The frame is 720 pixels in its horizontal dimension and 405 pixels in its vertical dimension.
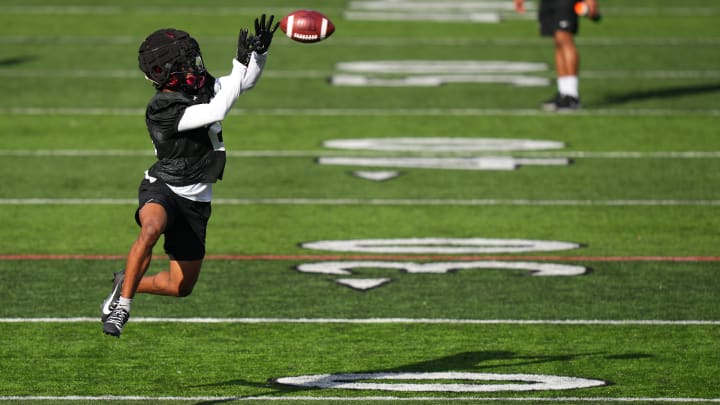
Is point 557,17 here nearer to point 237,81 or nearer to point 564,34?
point 564,34

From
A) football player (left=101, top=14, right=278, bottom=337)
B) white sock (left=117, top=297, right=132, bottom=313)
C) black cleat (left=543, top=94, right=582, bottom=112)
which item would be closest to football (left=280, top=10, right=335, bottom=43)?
football player (left=101, top=14, right=278, bottom=337)

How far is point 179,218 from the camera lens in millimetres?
7250

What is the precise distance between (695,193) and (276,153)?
13.2ft

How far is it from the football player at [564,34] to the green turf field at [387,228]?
42cm

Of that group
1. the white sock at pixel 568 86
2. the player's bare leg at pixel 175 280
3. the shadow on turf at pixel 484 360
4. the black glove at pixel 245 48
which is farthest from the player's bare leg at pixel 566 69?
the black glove at pixel 245 48

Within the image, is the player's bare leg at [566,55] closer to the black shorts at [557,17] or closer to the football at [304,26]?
the black shorts at [557,17]

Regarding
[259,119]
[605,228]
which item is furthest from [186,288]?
[259,119]

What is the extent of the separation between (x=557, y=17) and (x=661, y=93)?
2.39m

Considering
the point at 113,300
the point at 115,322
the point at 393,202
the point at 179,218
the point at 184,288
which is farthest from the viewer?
the point at 393,202

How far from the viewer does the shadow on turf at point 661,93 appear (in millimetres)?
17281

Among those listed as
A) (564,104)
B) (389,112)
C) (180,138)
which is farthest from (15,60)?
(180,138)

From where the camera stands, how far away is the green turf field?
26.1 ft

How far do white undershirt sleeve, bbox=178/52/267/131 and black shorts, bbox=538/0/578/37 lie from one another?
30.4ft

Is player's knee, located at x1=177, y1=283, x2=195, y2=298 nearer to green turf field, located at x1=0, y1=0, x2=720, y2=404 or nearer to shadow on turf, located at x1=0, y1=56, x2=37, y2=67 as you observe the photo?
green turf field, located at x1=0, y1=0, x2=720, y2=404
